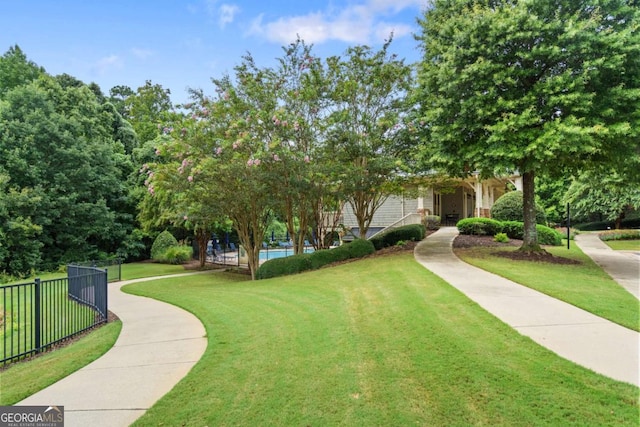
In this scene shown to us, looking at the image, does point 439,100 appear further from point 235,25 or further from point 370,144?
point 235,25

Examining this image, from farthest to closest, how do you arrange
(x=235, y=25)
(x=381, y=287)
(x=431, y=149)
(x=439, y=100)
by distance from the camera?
(x=235, y=25) < (x=431, y=149) < (x=439, y=100) < (x=381, y=287)

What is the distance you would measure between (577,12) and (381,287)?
25.5 feet

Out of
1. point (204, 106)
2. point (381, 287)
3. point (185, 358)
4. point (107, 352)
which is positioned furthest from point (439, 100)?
point (107, 352)

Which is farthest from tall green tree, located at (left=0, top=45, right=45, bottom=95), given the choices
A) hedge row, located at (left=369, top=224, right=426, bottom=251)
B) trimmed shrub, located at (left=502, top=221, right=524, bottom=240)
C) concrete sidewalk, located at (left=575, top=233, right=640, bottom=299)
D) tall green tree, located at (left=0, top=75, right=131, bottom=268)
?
concrete sidewalk, located at (left=575, top=233, right=640, bottom=299)

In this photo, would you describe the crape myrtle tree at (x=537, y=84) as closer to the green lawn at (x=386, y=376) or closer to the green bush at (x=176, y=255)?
the green lawn at (x=386, y=376)

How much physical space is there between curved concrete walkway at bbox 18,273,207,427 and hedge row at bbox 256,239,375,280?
556 cm

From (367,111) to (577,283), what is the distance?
8.91 metres

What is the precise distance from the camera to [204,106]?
11.8 metres

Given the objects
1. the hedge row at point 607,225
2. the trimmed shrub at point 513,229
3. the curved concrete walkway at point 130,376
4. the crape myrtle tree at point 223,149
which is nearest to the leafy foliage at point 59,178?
the crape myrtle tree at point 223,149

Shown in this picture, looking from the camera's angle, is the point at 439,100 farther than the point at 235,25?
No

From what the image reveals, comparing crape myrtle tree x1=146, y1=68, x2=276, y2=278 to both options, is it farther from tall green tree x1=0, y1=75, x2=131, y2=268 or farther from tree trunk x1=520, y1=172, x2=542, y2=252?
tall green tree x1=0, y1=75, x2=131, y2=268

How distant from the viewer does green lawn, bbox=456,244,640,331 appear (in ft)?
17.9

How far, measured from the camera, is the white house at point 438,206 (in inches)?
843

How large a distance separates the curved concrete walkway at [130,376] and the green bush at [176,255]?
51.1ft
